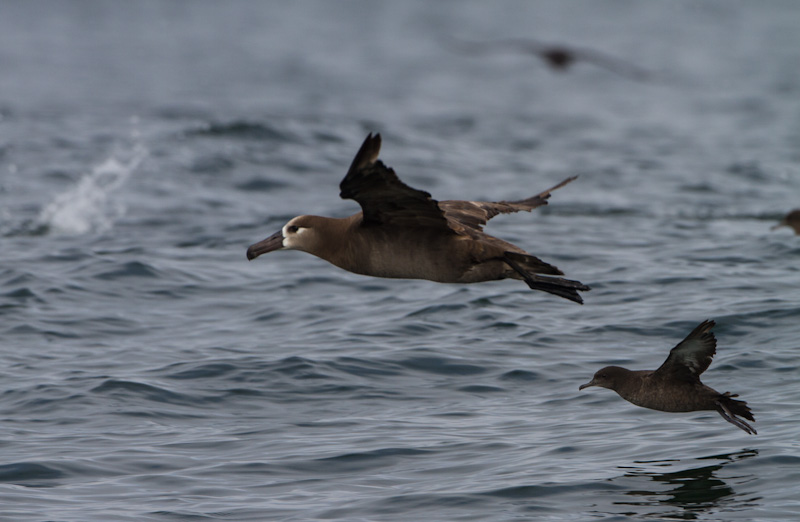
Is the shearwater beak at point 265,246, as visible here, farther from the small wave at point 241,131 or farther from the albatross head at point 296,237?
the small wave at point 241,131

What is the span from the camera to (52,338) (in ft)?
41.0

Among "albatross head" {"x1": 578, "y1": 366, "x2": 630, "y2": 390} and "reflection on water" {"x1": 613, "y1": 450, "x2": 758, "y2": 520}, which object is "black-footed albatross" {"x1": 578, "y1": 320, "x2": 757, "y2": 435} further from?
"reflection on water" {"x1": 613, "y1": 450, "x2": 758, "y2": 520}

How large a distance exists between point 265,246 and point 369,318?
4.76 m

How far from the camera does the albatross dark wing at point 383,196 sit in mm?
7312

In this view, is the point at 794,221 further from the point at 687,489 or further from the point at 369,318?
the point at 687,489

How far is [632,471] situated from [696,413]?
Answer: 150 centimetres

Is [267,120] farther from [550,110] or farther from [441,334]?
[441,334]

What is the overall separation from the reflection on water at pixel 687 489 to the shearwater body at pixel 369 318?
2 centimetres

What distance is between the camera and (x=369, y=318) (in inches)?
517

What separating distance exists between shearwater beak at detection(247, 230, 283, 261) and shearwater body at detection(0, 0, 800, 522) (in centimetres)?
169

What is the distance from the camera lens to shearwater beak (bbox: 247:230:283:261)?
27.5 feet

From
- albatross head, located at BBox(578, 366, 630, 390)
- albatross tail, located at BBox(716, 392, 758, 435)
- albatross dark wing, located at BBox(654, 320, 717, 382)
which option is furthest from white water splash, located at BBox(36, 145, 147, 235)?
albatross tail, located at BBox(716, 392, 758, 435)

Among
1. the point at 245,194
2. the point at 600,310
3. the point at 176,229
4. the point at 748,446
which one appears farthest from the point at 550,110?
the point at 748,446

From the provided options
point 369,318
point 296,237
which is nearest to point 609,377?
point 296,237
